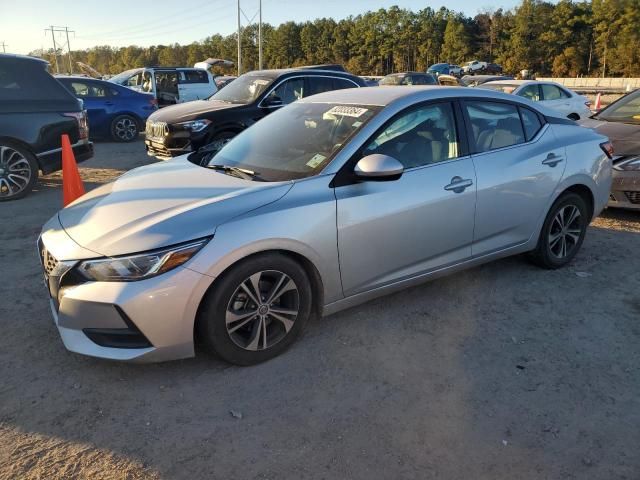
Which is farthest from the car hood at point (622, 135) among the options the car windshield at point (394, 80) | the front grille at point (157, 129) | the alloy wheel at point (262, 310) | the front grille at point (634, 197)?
the car windshield at point (394, 80)

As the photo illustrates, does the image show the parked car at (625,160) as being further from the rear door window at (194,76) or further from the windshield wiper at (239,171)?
the rear door window at (194,76)

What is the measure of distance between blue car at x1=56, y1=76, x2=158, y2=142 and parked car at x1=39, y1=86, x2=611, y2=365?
31.4ft

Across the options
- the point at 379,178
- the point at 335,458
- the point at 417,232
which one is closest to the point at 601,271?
the point at 417,232

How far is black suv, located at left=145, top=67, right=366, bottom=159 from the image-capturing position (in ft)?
26.1

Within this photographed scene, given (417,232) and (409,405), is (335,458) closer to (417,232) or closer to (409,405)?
(409,405)

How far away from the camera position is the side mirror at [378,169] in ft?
10.3

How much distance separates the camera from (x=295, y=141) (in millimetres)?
3730

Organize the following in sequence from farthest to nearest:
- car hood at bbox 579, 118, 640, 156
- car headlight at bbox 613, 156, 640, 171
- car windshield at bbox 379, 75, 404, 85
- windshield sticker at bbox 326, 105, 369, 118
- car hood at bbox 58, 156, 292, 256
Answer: car windshield at bbox 379, 75, 404, 85 → car hood at bbox 579, 118, 640, 156 → car headlight at bbox 613, 156, 640, 171 → windshield sticker at bbox 326, 105, 369, 118 → car hood at bbox 58, 156, 292, 256

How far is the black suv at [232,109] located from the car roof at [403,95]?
3816 mm

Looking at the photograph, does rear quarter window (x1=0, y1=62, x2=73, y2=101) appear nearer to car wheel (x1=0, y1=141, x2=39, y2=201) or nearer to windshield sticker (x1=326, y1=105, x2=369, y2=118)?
car wheel (x1=0, y1=141, x2=39, y2=201)

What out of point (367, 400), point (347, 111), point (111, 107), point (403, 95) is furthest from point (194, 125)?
point (367, 400)

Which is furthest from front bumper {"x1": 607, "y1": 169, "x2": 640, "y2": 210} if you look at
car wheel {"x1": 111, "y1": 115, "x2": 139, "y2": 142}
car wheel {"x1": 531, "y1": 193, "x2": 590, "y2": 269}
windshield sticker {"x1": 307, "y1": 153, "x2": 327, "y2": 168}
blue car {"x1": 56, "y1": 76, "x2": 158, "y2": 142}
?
car wheel {"x1": 111, "y1": 115, "x2": 139, "y2": 142}

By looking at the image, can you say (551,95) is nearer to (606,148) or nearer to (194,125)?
(606,148)

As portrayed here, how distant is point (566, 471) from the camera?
90.7 inches
